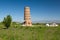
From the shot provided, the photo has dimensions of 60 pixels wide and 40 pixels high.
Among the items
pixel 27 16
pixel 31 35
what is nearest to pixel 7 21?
pixel 27 16

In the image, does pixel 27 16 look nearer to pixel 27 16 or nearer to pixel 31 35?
pixel 27 16

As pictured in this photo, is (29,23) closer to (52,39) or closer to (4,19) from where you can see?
(4,19)

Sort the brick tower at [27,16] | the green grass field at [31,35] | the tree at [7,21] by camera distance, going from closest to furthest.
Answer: the green grass field at [31,35] → the tree at [7,21] → the brick tower at [27,16]

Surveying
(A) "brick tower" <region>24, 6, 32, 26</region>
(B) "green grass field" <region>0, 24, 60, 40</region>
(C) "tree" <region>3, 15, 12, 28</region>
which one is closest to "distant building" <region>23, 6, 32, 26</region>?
(A) "brick tower" <region>24, 6, 32, 26</region>

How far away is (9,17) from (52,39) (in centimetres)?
3696

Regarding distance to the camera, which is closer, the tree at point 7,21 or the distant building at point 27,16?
the tree at point 7,21

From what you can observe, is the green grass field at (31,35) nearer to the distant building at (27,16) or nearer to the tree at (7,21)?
the tree at (7,21)

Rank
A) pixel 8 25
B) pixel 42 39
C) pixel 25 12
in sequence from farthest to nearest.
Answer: pixel 25 12 → pixel 8 25 → pixel 42 39

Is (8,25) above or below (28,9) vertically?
below

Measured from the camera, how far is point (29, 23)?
227ft

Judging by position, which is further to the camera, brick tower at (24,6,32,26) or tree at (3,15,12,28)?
brick tower at (24,6,32,26)

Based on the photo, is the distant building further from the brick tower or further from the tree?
the tree

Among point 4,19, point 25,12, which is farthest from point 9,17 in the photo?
point 25,12

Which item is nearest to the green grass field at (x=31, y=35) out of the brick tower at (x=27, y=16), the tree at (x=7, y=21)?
the tree at (x=7, y=21)
